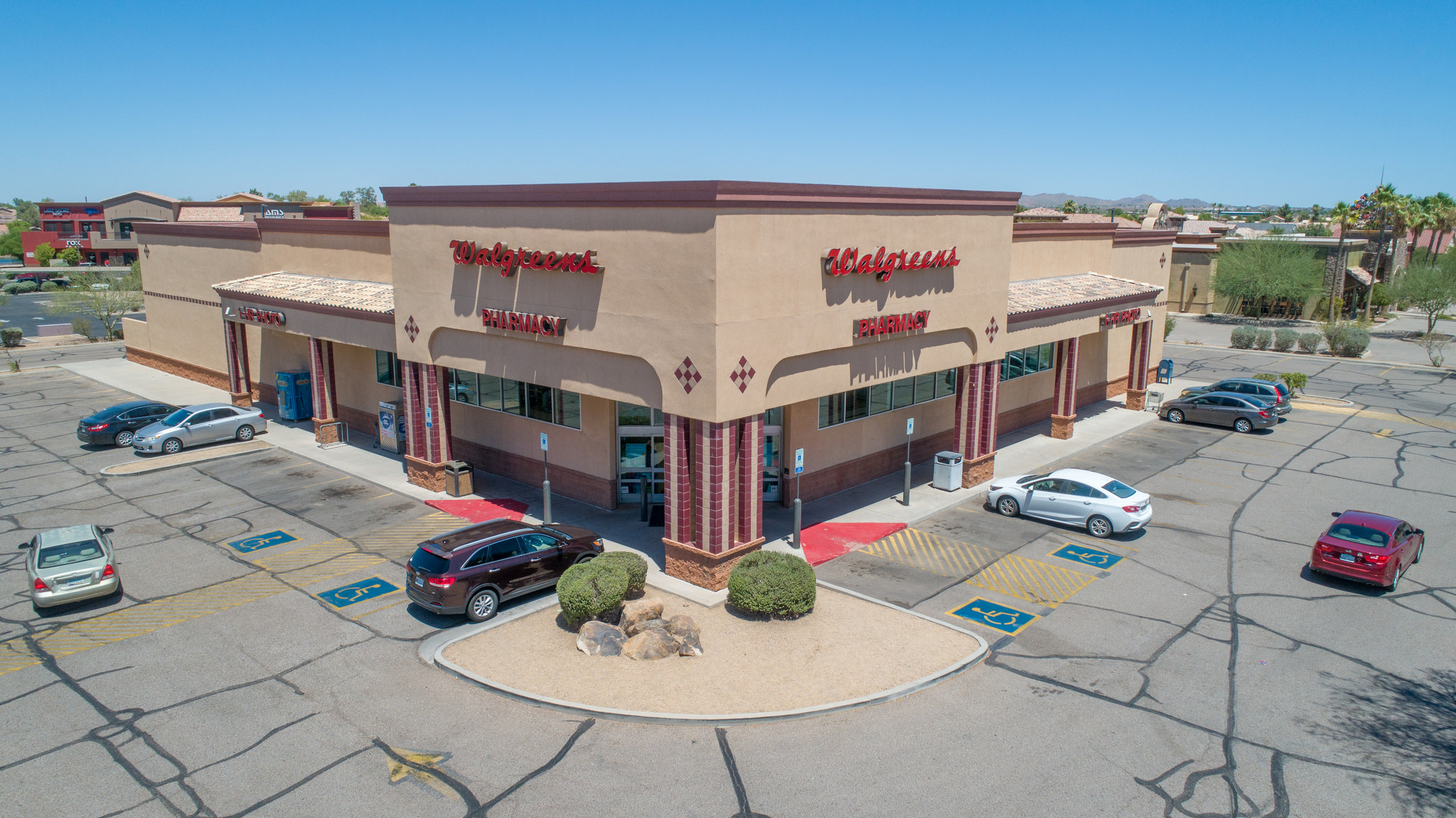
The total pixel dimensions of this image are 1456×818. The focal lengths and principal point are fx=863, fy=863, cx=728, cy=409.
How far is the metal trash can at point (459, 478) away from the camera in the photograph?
24469 mm

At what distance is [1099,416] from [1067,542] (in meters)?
15.9

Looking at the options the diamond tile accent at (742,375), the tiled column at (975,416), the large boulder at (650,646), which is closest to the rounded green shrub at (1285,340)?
the tiled column at (975,416)

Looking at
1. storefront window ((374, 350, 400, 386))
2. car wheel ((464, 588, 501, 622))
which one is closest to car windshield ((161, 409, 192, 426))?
storefront window ((374, 350, 400, 386))

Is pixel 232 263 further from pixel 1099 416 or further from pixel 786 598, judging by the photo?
pixel 1099 416

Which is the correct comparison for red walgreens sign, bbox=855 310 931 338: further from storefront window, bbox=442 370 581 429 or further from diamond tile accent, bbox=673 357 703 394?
storefront window, bbox=442 370 581 429

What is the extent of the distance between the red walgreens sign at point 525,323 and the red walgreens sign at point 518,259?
3.48ft

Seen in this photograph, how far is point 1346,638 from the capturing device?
53.1ft

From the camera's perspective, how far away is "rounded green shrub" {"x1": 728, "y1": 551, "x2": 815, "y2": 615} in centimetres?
1670

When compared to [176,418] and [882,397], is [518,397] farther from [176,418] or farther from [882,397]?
[176,418]

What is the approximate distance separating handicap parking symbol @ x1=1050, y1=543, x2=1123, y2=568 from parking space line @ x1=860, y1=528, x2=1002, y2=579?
165 centimetres

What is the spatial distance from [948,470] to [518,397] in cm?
1282

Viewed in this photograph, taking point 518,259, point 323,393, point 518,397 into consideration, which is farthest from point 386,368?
point 518,259

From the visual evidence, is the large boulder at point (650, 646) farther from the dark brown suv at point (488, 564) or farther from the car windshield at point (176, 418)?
the car windshield at point (176, 418)

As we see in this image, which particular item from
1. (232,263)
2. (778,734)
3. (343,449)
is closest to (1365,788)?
(778,734)
